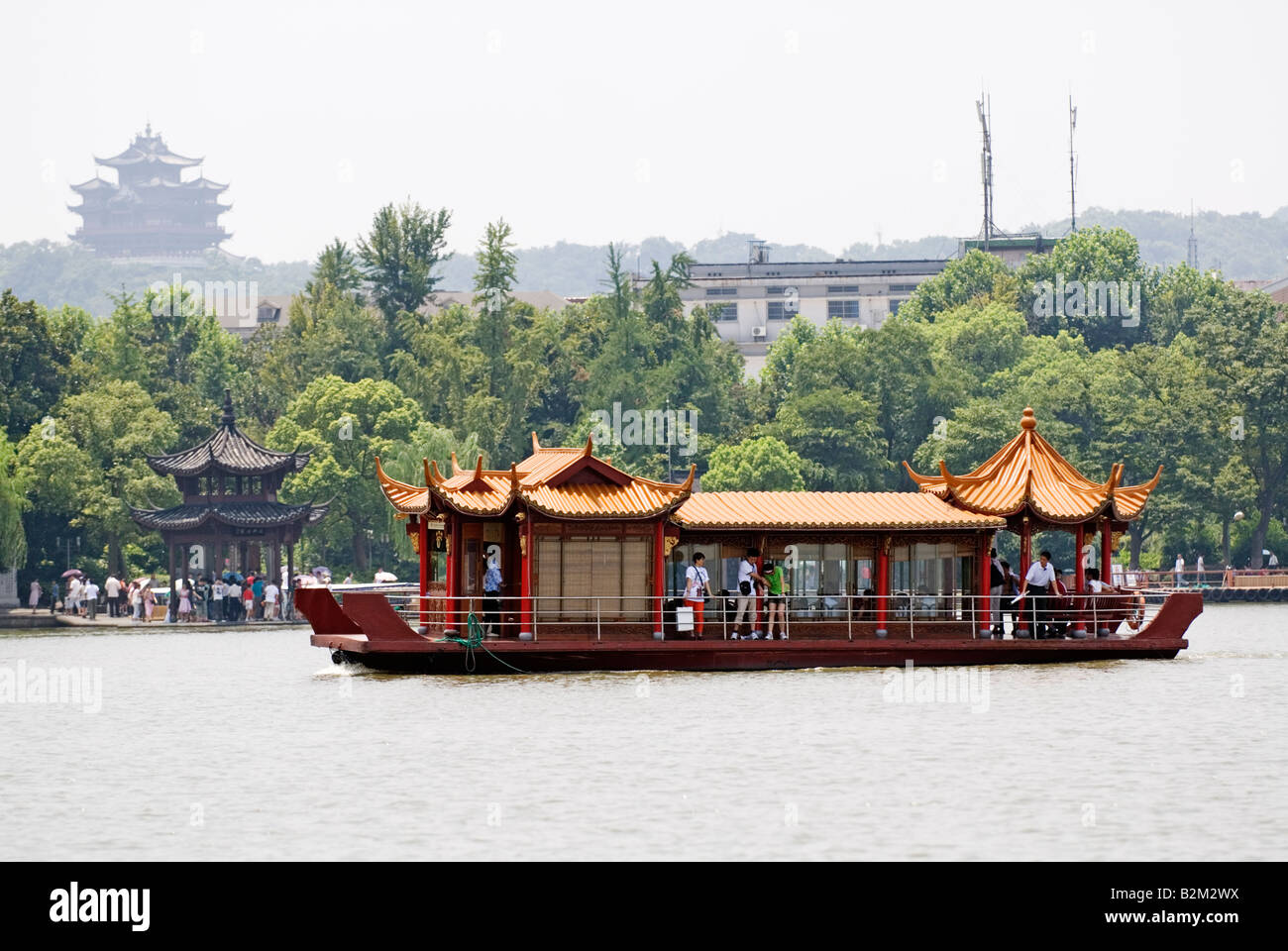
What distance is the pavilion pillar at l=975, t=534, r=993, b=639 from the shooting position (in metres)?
38.4

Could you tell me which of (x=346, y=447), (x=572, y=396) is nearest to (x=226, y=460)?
(x=346, y=447)

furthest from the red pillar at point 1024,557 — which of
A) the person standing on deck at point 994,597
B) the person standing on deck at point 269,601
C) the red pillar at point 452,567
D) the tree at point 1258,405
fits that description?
the tree at point 1258,405

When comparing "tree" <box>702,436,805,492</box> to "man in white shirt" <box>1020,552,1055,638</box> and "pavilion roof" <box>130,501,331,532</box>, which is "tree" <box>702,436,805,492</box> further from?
"man in white shirt" <box>1020,552,1055,638</box>

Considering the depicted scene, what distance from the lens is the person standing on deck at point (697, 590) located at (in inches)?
1476

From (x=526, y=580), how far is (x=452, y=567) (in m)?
1.36

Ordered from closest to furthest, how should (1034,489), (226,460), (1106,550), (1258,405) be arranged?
(1034,489)
(1106,550)
(226,460)
(1258,405)

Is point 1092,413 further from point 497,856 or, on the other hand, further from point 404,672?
point 497,856

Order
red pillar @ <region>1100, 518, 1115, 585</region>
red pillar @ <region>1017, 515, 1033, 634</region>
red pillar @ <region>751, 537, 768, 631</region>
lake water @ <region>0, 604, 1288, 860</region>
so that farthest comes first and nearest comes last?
red pillar @ <region>1100, 518, 1115, 585</region> → red pillar @ <region>1017, 515, 1033, 634</region> → red pillar @ <region>751, 537, 768, 631</region> → lake water @ <region>0, 604, 1288, 860</region>

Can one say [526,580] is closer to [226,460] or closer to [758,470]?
[226,460]

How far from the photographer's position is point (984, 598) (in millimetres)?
38500

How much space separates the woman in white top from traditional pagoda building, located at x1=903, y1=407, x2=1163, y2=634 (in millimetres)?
4068

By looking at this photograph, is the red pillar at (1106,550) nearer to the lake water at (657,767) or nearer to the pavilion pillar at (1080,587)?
the pavilion pillar at (1080,587)

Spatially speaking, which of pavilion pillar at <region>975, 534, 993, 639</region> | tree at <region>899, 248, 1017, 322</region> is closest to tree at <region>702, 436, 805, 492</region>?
tree at <region>899, 248, 1017, 322</region>

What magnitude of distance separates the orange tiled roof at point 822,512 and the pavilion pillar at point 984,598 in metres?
0.54
